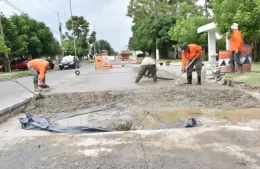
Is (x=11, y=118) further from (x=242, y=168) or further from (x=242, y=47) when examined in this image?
(x=242, y=47)

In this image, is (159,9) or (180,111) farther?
(159,9)

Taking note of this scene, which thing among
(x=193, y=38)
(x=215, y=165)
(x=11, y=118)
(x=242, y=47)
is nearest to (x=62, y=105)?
(x=11, y=118)

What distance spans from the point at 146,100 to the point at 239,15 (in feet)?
33.7

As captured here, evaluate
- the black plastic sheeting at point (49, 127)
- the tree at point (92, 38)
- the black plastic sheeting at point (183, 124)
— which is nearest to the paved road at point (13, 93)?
the black plastic sheeting at point (49, 127)

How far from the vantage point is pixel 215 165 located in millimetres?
3381

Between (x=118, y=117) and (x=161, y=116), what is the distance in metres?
0.88

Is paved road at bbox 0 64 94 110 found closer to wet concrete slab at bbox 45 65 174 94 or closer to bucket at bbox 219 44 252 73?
wet concrete slab at bbox 45 65 174 94

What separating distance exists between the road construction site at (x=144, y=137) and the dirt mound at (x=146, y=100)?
0.02 metres

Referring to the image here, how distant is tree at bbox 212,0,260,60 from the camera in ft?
51.9

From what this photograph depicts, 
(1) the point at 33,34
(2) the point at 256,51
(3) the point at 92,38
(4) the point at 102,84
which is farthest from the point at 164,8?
(4) the point at 102,84

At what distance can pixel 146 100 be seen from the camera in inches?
310

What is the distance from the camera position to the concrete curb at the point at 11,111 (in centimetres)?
672

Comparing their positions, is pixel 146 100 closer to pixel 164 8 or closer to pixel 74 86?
pixel 74 86

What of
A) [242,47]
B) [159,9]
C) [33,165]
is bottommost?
[33,165]
